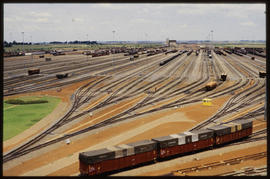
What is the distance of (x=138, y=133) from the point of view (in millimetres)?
44156

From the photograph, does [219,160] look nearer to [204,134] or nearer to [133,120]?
[204,134]

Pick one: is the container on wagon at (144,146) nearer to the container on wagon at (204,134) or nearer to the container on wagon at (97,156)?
the container on wagon at (97,156)

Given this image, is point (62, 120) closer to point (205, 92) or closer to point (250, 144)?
point (250, 144)

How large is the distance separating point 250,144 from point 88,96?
44.5 metres

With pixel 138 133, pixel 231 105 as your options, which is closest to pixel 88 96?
pixel 138 133

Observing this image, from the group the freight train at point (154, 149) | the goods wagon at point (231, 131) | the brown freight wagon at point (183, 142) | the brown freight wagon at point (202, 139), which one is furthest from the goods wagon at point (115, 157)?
the goods wagon at point (231, 131)

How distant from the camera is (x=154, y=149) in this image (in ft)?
106

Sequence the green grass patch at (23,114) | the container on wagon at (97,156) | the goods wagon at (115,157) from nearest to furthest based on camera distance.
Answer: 1. the container on wagon at (97,156)
2. the goods wagon at (115,157)
3. the green grass patch at (23,114)

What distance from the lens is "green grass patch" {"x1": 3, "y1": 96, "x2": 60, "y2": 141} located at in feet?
153

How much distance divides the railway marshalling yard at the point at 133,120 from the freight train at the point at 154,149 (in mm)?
1032

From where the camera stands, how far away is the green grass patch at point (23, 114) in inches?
1842

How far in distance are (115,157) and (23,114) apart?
34.1m

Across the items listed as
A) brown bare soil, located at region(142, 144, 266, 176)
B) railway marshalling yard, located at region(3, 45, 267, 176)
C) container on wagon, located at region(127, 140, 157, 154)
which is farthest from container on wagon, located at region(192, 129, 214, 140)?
container on wagon, located at region(127, 140, 157, 154)

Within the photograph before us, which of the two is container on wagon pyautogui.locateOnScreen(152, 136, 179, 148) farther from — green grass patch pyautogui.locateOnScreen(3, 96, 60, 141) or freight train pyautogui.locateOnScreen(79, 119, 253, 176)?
green grass patch pyautogui.locateOnScreen(3, 96, 60, 141)
